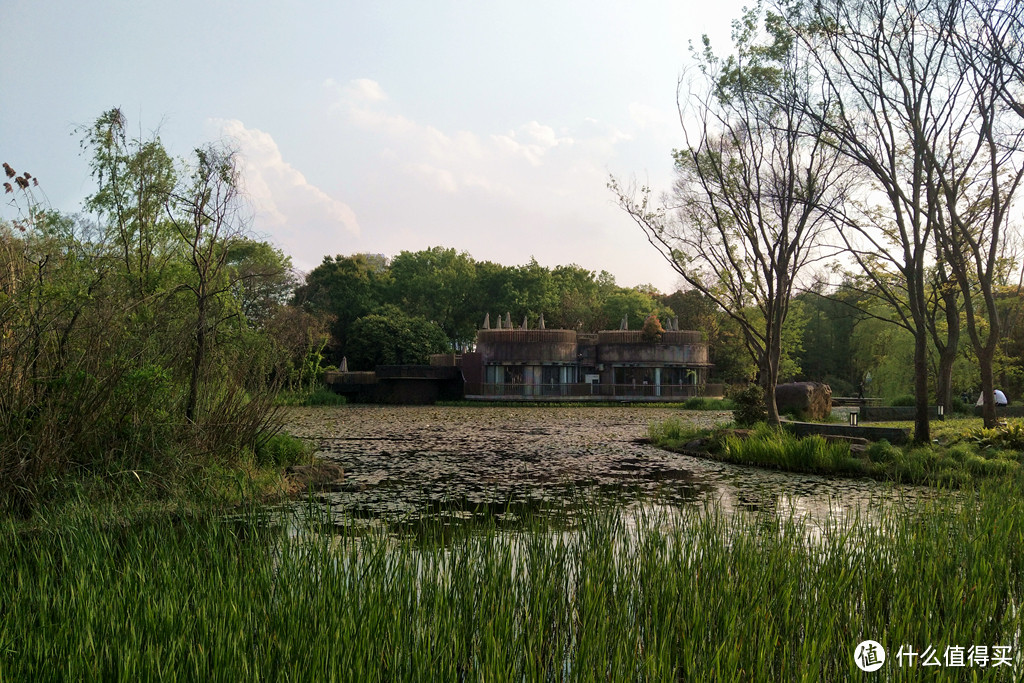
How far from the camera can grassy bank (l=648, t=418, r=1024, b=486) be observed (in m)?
10.2

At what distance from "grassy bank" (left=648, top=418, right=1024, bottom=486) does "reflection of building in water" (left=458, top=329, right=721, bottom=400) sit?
22450 mm

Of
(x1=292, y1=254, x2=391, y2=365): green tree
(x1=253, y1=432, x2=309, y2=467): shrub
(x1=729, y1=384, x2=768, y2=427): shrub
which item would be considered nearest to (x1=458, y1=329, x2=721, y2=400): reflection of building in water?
(x1=292, y1=254, x2=391, y2=365): green tree

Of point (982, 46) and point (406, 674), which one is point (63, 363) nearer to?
point (406, 674)

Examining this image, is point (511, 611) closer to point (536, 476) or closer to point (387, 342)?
point (536, 476)

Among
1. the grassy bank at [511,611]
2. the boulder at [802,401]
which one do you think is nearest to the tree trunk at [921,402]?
the boulder at [802,401]

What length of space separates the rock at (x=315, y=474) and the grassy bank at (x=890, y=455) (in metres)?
6.98

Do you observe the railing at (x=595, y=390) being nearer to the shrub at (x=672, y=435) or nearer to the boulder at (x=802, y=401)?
the boulder at (x=802, y=401)

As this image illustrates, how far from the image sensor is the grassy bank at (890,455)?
400 inches

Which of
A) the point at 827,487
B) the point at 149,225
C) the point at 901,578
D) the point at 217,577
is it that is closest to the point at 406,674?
the point at 217,577

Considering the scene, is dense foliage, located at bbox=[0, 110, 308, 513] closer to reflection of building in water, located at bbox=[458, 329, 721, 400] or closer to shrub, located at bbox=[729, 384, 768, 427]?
shrub, located at bbox=[729, 384, 768, 427]

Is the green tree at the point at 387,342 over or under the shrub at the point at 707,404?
over

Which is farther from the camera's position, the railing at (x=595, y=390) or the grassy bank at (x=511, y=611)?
the railing at (x=595, y=390)

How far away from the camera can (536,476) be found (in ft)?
35.2

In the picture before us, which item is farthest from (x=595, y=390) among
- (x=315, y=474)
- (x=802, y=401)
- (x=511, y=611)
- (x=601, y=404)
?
(x=511, y=611)
